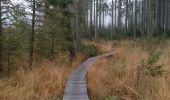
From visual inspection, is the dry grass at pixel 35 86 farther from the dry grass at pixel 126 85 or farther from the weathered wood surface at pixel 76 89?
the dry grass at pixel 126 85

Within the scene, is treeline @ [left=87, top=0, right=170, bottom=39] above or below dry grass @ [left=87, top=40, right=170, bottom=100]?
above

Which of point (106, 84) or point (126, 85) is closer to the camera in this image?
point (126, 85)

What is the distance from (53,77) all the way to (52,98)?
2.29 m

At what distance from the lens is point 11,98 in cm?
791

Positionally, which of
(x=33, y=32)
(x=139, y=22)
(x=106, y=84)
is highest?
(x=139, y=22)

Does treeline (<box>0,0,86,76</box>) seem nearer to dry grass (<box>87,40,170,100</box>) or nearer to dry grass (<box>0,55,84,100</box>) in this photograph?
dry grass (<box>0,55,84,100</box>)

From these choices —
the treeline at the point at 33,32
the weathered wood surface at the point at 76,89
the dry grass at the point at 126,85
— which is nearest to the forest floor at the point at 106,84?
the dry grass at the point at 126,85

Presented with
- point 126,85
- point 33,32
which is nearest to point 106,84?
point 126,85

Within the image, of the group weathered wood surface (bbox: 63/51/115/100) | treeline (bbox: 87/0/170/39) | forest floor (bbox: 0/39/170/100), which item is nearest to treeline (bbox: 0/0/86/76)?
forest floor (bbox: 0/39/170/100)

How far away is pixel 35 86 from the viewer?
9.38 m

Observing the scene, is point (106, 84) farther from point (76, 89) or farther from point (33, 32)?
point (33, 32)

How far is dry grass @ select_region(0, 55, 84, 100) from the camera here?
823cm

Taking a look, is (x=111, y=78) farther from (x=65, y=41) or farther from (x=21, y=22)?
(x=65, y=41)

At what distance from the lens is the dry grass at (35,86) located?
8.23m
